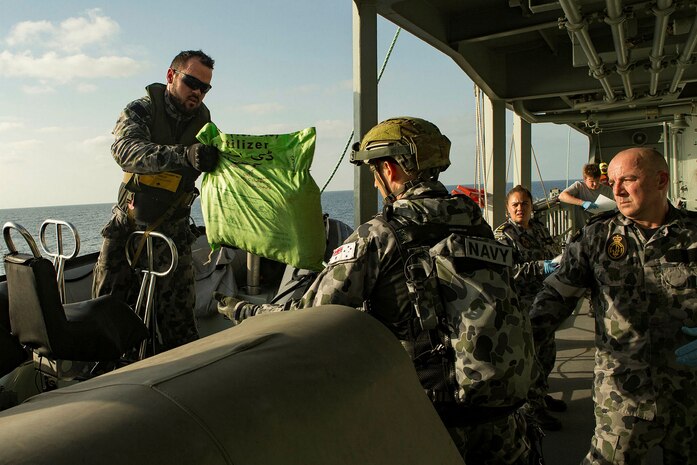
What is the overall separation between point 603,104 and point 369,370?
7.55 meters

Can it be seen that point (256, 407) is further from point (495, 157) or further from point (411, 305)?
point (495, 157)

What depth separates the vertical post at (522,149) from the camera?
28.0 ft

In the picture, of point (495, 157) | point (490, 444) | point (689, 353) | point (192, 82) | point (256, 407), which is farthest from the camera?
point (495, 157)

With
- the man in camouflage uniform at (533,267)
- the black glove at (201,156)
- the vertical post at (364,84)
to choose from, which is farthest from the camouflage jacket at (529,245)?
the black glove at (201,156)

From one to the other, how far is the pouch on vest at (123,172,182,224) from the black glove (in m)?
0.39

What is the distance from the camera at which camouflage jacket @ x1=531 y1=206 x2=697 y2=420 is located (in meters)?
2.32

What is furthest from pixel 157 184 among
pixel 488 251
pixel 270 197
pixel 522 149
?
pixel 522 149

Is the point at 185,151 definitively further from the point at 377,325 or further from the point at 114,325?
the point at 377,325

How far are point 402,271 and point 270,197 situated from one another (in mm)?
1574

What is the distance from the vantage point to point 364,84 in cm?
354

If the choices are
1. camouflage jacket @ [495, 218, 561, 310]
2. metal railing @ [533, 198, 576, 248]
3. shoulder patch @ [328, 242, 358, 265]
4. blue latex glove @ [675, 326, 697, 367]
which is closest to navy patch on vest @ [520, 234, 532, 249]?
camouflage jacket @ [495, 218, 561, 310]

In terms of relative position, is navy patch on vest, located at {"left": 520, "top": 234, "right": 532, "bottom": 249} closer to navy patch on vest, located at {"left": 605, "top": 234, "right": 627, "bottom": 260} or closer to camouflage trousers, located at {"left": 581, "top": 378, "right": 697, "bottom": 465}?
navy patch on vest, located at {"left": 605, "top": 234, "right": 627, "bottom": 260}

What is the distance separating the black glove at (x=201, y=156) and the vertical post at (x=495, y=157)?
4.47 metres

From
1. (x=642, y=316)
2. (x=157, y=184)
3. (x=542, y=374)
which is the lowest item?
(x=542, y=374)
